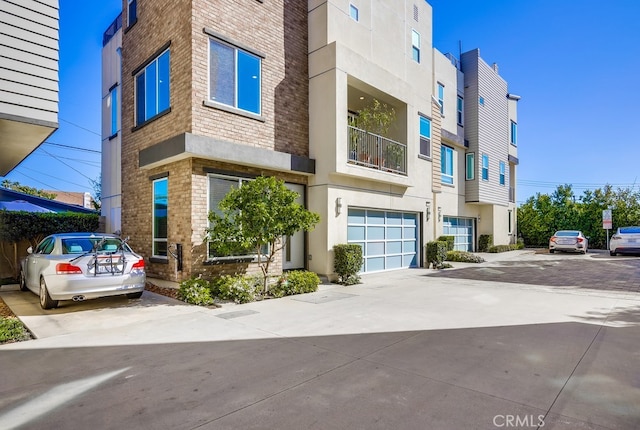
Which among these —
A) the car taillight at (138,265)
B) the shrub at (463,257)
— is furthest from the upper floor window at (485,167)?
the car taillight at (138,265)

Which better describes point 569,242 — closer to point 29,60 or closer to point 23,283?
point 29,60

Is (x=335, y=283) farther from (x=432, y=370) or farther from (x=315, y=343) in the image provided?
(x=432, y=370)

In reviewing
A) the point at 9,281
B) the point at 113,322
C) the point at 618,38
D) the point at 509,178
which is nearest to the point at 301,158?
the point at 113,322

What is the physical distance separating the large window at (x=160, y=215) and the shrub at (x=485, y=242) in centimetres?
1963

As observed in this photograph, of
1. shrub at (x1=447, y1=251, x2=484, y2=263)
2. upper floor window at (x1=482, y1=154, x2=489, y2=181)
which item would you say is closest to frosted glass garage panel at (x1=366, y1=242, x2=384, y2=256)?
shrub at (x1=447, y1=251, x2=484, y2=263)

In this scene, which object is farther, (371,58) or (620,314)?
(371,58)

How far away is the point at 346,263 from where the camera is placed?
1067 centimetres

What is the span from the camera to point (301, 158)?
11031mm

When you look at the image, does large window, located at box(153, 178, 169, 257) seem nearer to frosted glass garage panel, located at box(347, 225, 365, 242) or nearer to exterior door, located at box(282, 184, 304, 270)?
exterior door, located at box(282, 184, 304, 270)

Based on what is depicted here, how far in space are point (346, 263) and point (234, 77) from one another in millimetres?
6142

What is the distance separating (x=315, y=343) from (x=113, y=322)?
12.5 feet

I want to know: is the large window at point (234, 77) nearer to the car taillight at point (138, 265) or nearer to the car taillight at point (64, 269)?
the car taillight at point (138, 265)

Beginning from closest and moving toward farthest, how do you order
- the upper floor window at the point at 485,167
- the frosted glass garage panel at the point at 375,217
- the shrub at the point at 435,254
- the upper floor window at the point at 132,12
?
the upper floor window at the point at 132,12, the frosted glass garage panel at the point at 375,217, the shrub at the point at 435,254, the upper floor window at the point at 485,167

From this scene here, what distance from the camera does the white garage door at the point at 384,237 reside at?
41.1ft
